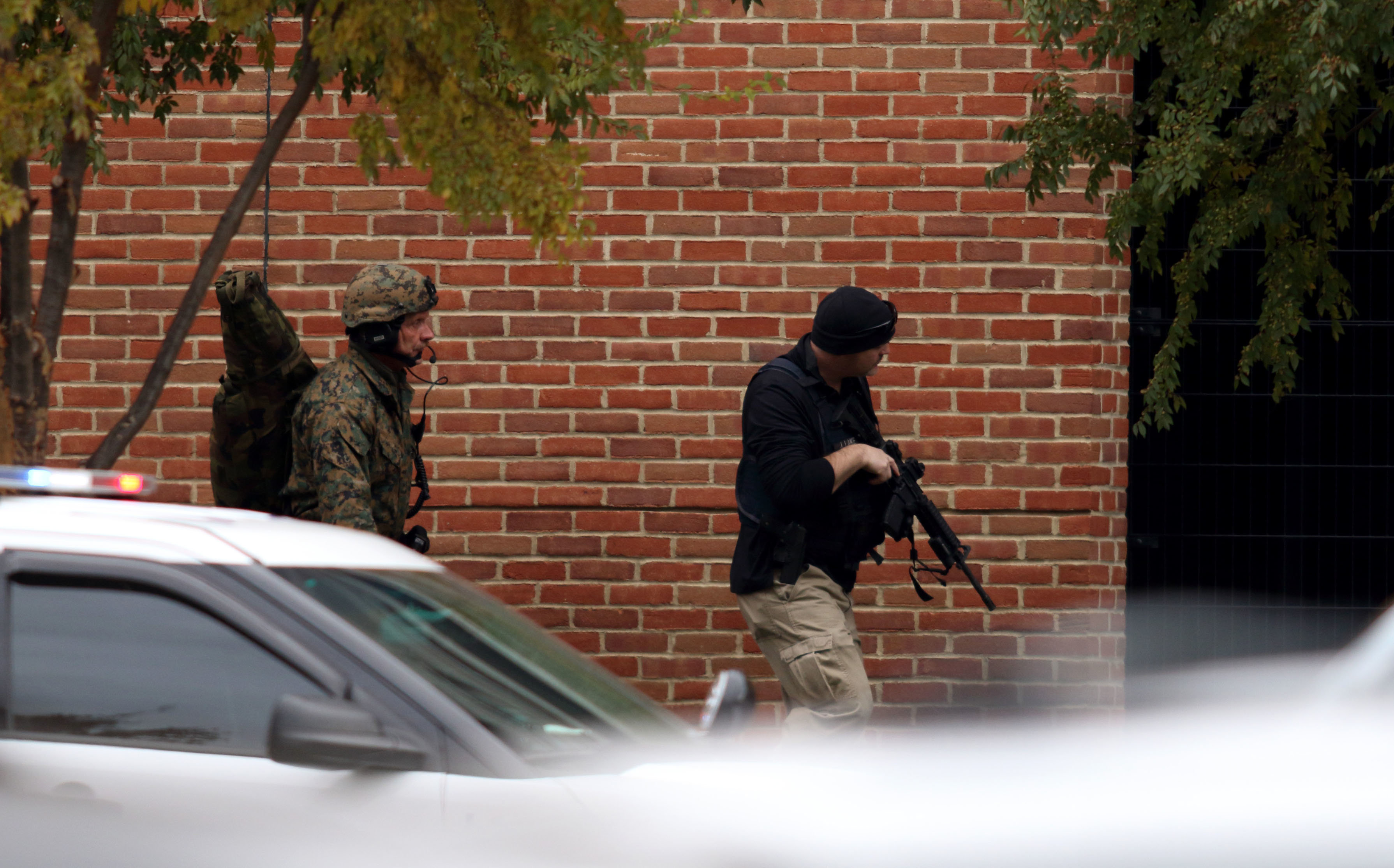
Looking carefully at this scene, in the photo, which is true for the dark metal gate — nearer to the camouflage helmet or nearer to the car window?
the camouflage helmet

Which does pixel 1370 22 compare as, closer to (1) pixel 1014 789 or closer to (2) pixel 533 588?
(1) pixel 1014 789

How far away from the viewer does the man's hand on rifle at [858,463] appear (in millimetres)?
4527

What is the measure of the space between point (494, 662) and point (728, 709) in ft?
1.64

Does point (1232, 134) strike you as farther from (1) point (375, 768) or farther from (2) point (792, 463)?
(1) point (375, 768)

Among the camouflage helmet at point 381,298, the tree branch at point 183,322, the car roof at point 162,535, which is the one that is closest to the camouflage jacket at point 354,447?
the camouflage helmet at point 381,298

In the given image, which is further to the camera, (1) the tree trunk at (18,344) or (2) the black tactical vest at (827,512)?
(2) the black tactical vest at (827,512)

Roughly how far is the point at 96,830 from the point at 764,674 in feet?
13.8

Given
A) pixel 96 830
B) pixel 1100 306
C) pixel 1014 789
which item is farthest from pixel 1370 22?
pixel 96 830

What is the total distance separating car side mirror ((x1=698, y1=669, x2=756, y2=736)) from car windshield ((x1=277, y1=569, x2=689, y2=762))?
0.32ft

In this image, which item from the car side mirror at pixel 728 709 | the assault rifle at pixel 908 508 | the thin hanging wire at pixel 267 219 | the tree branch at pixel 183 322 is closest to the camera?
the car side mirror at pixel 728 709

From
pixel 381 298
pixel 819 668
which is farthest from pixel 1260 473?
pixel 381 298

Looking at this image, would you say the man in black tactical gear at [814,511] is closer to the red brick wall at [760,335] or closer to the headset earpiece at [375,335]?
the headset earpiece at [375,335]

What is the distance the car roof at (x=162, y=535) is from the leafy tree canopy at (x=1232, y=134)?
294 cm

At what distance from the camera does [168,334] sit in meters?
3.63
